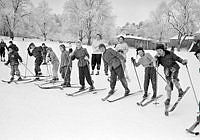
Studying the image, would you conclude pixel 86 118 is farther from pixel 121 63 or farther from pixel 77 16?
pixel 77 16

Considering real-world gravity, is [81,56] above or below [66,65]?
above

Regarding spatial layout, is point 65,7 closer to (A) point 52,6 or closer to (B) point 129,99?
(A) point 52,6

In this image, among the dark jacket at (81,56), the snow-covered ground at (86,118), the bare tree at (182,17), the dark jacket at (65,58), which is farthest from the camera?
the bare tree at (182,17)

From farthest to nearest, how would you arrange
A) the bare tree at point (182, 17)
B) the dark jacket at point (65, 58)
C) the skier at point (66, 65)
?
the bare tree at point (182, 17) → the dark jacket at point (65, 58) → the skier at point (66, 65)

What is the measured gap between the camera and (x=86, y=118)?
5027 millimetres

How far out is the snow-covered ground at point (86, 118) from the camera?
162 inches

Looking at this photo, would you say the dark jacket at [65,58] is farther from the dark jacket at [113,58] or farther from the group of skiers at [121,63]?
the dark jacket at [113,58]

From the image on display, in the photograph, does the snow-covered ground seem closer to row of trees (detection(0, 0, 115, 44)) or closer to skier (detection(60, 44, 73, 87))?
skier (detection(60, 44, 73, 87))

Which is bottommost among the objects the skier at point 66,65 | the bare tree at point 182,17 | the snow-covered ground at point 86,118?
the snow-covered ground at point 86,118

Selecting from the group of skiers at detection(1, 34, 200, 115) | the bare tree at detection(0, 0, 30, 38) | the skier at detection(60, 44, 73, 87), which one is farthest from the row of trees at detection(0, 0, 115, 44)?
the skier at detection(60, 44, 73, 87)

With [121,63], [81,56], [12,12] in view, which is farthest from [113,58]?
[12,12]

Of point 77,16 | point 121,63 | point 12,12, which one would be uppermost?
point 12,12

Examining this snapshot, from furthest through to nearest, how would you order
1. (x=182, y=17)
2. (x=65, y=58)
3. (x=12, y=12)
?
(x=12, y=12)
(x=182, y=17)
(x=65, y=58)

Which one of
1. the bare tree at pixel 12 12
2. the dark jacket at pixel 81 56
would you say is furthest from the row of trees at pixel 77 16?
the dark jacket at pixel 81 56
